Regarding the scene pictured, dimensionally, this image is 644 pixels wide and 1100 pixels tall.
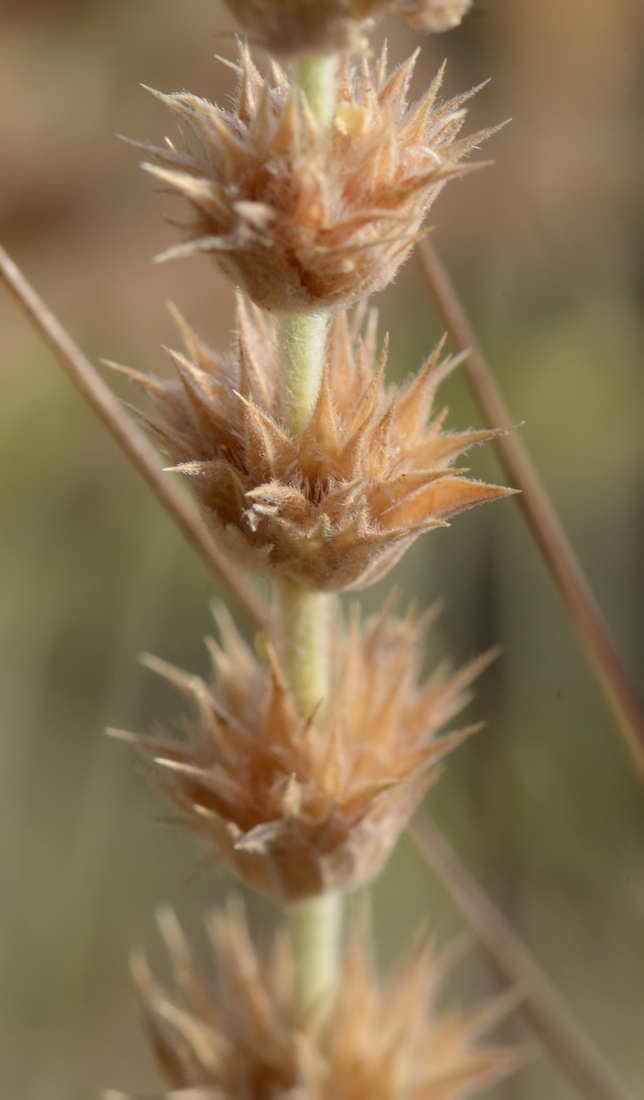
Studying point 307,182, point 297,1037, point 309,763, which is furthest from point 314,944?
point 307,182

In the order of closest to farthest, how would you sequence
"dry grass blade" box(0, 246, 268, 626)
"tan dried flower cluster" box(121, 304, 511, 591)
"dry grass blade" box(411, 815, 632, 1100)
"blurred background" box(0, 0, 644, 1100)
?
"tan dried flower cluster" box(121, 304, 511, 591), "dry grass blade" box(0, 246, 268, 626), "dry grass blade" box(411, 815, 632, 1100), "blurred background" box(0, 0, 644, 1100)

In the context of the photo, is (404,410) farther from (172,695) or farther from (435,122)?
(172,695)

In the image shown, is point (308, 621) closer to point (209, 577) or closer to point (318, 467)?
point (318, 467)

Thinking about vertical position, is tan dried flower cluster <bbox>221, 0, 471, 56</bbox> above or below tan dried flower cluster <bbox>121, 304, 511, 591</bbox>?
above

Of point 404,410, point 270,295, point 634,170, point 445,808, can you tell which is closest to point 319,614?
point 404,410

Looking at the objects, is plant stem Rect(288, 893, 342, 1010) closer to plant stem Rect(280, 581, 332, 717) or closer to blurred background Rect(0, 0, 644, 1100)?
plant stem Rect(280, 581, 332, 717)

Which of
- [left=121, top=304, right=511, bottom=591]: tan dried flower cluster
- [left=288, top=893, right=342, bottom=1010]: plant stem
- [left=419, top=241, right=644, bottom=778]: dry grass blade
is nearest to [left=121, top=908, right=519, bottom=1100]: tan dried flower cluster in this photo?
[left=288, top=893, right=342, bottom=1010]: plant stem

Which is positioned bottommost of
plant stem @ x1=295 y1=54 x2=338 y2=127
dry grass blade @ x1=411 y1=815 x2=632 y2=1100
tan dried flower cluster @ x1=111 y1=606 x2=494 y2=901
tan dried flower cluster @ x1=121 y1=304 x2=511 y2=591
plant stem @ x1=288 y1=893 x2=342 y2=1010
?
dry grass blade @ x1=411 y1=815 x2=632 y2=1100

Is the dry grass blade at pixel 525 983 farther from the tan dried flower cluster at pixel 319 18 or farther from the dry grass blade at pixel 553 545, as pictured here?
the tan dried flower cluster at pixel 319 18
